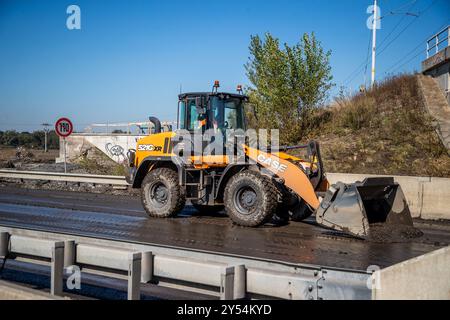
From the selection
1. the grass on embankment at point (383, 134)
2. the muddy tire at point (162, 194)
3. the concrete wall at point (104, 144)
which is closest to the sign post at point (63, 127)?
the muddy tire at point (162, 194)

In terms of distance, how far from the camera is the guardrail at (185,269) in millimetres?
3738

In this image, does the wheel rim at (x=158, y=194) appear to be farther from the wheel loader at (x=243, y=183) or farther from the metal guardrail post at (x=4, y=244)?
the metal guardrail post at (x=4, y=244)

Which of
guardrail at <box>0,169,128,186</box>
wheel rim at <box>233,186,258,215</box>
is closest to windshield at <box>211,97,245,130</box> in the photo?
wheel rim at <box>233,186,258,215</box>

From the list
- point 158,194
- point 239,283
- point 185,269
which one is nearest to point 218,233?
point 158,194

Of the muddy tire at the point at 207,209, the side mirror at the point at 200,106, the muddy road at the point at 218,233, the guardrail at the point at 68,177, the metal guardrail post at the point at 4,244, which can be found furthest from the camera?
the guardrail at the point at 68,177

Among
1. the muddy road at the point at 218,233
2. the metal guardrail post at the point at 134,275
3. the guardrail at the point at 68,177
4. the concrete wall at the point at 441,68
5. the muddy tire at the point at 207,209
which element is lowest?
the muddy road at the point at 218,233

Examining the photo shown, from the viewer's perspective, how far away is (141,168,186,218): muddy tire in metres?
11.1

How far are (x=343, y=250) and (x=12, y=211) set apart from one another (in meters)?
8.33

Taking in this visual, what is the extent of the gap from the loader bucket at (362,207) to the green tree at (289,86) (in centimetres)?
1279

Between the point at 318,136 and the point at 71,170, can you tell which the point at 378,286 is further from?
the point at 71,170

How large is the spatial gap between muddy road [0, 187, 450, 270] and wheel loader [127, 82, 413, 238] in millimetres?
A: 350
